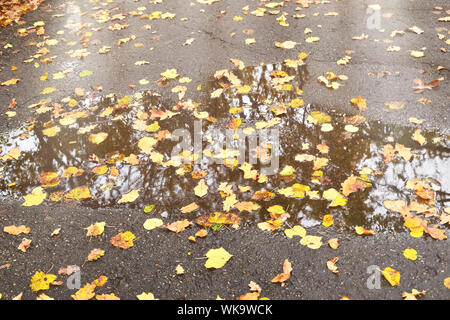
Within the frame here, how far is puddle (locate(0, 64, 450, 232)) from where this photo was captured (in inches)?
111

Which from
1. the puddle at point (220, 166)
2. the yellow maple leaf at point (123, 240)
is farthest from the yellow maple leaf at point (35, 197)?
the yellow maple leaf at point (123, 240)

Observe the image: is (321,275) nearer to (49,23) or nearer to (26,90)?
(26,90)

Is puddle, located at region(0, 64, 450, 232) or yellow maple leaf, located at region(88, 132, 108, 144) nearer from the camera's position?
puddle, located at region(0, 64, 450, 232)

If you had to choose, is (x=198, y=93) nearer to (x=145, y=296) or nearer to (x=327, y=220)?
(x=327, y=220)

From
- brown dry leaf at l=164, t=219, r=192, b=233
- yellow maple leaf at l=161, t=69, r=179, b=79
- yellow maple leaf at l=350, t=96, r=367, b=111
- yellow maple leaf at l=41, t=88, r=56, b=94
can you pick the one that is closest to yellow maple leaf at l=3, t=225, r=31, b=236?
brown dry leaf at l=164, t=219, r=192, b=233

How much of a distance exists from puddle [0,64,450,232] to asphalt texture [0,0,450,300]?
6.5 inches

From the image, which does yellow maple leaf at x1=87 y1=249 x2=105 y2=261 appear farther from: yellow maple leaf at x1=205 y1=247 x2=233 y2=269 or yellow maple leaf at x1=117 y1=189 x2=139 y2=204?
yellow maple leaf at x1=205 y1=247 x2=233 y2=269

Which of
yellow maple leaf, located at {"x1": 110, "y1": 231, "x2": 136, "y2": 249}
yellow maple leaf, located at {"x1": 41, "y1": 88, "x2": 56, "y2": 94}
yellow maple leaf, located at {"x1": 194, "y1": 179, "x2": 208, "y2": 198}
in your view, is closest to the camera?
yellow maple leaf, located at {"x1": 110, "y1": 231, "x2": 136, "y2": 249}

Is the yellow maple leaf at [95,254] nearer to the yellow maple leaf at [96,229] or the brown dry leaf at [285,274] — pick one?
the yellow maple leaf at [96,229]

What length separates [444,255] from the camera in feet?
7.76
